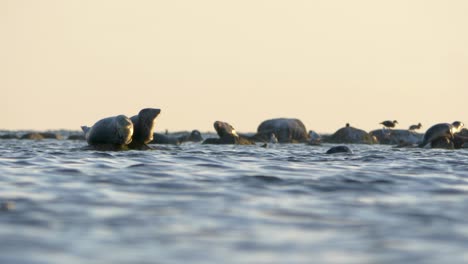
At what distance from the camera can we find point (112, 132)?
21359mm

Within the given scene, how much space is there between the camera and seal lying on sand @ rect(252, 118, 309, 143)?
50125 millimetres

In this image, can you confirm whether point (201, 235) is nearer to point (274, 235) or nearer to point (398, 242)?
point (274, 235)

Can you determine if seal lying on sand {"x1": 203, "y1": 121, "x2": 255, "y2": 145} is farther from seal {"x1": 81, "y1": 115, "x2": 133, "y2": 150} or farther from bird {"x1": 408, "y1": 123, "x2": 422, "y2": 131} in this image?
bird {"x1": 408, "y1": 123, "x2": 422, "y2": 131}

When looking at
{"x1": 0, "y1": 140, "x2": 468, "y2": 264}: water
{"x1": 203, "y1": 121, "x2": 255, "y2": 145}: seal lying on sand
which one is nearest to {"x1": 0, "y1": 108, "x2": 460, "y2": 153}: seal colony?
{"x1": 203, "y1": 121, "x2": 255, "y2": 145}: seal lying on sand

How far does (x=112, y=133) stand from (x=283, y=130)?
30.2 metres

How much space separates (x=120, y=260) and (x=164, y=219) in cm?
193

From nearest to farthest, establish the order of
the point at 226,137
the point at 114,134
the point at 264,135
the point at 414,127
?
the point at 114,134, the point at 226,137, the point at 414,127, the point at 264,135

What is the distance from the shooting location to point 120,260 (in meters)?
4.82

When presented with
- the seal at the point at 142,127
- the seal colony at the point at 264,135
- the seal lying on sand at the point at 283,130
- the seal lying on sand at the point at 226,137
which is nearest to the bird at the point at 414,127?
the seal colony at the point at 264,135

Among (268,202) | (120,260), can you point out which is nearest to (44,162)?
(268,202)

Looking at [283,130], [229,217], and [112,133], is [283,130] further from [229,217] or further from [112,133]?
[229,217]

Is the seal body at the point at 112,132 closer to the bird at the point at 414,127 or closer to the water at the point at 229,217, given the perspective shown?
the water at the point at 229,217

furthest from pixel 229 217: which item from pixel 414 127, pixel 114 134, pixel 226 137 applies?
pixel 414 127

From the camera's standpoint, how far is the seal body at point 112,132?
21344 mm
